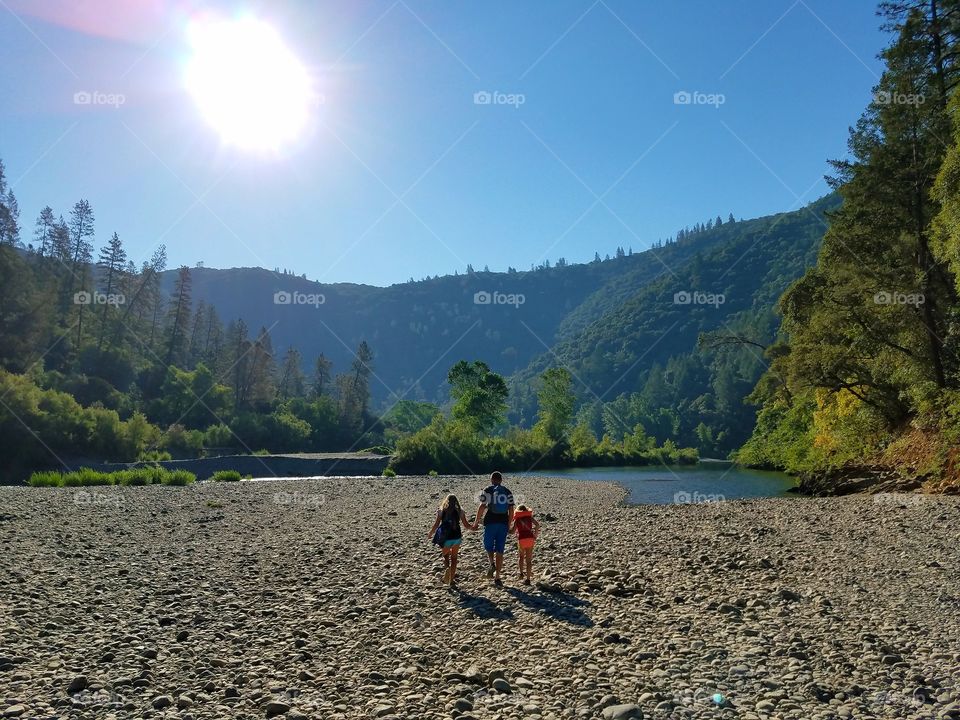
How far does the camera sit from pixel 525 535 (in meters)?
12.4

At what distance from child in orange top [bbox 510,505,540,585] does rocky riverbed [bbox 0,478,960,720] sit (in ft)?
1.29

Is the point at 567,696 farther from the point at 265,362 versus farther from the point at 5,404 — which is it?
the point at 265,362

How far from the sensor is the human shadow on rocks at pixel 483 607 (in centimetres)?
1029

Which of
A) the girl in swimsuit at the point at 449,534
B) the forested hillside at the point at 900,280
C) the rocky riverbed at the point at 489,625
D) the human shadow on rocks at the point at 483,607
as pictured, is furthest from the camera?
the forested hillside at the point at 900,280

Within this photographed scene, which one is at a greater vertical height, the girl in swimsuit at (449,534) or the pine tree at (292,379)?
the pine tree at (292,379)

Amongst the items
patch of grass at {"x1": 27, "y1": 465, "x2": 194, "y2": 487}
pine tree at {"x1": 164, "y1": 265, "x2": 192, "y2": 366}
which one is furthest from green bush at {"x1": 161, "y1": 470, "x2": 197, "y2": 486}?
pine tree at {"x1": 164, "y1": 265, "x2": 192, "y2": 366}

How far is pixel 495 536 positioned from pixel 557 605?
207 centimetres

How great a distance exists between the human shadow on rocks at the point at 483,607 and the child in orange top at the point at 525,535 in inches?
52.6

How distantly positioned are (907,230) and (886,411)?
10.2 m

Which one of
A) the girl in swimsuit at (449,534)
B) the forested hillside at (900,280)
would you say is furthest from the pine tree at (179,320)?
the girl in swimsuit at (449,534)

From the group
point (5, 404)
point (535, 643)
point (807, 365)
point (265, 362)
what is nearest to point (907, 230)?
point (807, 365)

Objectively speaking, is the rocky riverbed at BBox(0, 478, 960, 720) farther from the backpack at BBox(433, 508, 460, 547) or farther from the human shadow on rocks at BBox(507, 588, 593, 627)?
the backpack at BBox(433, 508, 460, 547)

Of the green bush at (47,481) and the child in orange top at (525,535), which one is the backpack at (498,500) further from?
the green bush at (47,481)

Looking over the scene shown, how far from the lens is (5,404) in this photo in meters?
53.7
